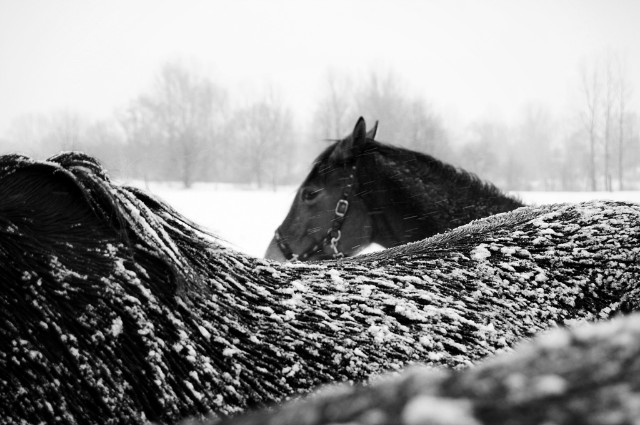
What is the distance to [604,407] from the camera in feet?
1.08

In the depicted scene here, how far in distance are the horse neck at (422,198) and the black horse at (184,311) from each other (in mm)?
2346

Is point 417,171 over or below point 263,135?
below

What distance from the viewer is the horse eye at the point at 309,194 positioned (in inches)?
192

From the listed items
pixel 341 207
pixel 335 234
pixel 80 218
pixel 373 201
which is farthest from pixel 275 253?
pixel 80 218

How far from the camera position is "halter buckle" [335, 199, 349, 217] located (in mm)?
4777

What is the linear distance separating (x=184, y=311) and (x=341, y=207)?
11.8 ft

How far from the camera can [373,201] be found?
472 centimetres

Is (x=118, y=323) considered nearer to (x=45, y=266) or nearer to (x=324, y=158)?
(x=45, y=266)

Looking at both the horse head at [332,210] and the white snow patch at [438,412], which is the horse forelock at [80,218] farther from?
the horse head at [332,210]

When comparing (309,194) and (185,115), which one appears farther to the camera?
(185,115)

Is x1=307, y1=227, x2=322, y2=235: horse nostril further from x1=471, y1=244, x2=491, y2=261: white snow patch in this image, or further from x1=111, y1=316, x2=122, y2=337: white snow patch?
x1=111, y1=316, x2=122, y2=337: white snow patch

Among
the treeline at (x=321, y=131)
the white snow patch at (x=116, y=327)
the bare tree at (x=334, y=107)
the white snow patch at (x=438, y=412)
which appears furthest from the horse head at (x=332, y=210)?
the bare tree at (x=334, y=107)

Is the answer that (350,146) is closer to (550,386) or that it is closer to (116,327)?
(116,327)

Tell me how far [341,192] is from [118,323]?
3.74 m
